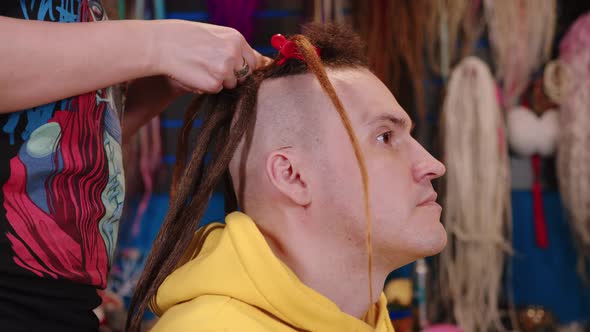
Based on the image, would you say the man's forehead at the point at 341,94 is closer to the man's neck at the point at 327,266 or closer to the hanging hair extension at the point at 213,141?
the hanging hair extension at the point at 213,141

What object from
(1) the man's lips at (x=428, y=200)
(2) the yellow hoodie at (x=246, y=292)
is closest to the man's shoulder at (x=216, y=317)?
(2) the yellow hoodie at (x=246, y=292)

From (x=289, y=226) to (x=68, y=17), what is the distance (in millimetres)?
506

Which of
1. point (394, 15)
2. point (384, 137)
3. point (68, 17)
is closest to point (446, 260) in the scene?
point (394, 15)

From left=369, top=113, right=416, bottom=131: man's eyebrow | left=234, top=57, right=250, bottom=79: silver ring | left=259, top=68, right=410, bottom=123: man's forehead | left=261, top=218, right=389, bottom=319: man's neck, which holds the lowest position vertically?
left=261, top=218, right=389, bottom=319: man's neck

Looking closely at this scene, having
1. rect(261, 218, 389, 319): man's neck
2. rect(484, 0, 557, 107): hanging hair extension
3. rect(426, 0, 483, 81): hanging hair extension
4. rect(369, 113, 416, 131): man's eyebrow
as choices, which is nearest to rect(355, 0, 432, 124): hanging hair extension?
rect(426, 0, 483, 81): hanging hair extension

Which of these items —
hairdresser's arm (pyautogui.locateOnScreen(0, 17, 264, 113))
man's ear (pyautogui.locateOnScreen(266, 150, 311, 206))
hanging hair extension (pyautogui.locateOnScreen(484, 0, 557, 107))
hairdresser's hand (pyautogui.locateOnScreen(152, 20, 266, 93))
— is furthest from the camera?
hanging hair extension (pyautogui.locateOnScreen(484, 0, 557, 107))

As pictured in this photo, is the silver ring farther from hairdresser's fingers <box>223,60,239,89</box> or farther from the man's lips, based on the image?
the man's lips

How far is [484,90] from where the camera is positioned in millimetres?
2547

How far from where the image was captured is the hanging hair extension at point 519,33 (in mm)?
2598

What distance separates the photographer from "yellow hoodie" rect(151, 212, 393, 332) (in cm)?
110

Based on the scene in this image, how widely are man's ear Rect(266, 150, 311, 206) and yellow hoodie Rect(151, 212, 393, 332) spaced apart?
0.09 metres

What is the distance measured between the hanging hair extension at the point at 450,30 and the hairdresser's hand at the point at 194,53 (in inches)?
66.4

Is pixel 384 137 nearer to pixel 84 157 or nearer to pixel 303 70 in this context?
pixel 303 70

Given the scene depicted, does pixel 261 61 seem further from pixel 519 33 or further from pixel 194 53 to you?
pixel 519 33
